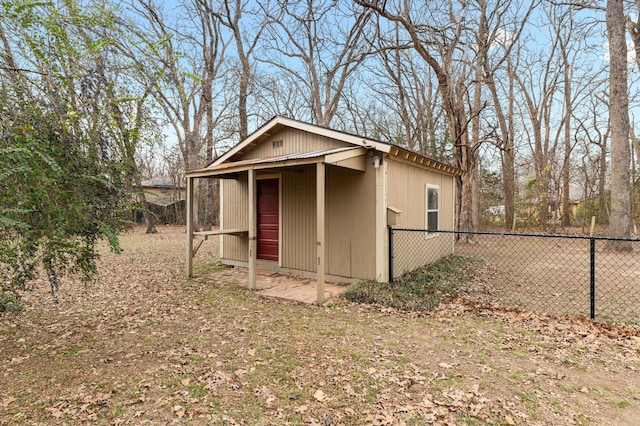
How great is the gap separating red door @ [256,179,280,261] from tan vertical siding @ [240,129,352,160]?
618 mm

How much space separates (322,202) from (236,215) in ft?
11.0

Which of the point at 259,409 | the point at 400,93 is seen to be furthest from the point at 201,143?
the point at 259,409

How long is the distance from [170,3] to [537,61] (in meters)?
18.1

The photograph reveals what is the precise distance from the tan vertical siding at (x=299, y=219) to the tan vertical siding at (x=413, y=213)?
5.11 ft

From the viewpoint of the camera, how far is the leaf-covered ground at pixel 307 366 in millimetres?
2426

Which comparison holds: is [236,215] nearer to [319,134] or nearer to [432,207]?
[319,134]

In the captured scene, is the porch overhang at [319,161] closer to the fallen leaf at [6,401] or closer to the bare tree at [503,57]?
the fallen leaf at [6,401]

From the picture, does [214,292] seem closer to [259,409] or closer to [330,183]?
[330,183]

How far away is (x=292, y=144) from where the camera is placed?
22.0ft

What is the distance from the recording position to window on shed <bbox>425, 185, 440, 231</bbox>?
769cm

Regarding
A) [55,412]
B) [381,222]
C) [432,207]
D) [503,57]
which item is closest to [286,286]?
[381,222]

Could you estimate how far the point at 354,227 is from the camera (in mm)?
5945

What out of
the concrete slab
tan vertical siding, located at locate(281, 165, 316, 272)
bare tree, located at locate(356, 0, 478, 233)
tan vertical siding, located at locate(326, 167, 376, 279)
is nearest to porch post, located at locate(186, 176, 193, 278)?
the concrete slab

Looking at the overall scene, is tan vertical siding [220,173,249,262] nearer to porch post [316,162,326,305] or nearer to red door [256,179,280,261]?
red door [256,179,280,261]
